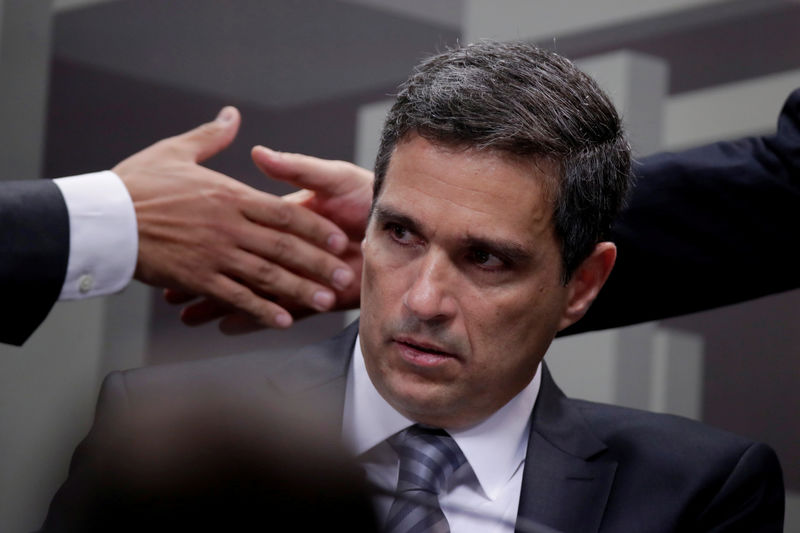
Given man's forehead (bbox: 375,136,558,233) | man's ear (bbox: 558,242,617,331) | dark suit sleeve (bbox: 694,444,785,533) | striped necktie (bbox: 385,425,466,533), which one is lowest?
dark suit sleeve (bbox: 694,444,785,533)

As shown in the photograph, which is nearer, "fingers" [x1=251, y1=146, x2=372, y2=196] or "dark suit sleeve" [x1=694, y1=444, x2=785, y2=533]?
"dark suit sleeve" [x1=694, y1=444, x2=785, y2=533]

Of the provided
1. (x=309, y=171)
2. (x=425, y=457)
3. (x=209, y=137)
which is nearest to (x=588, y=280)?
(x=425, y=457)

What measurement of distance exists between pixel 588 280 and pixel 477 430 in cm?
24

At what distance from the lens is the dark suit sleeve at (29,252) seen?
4.45 feet

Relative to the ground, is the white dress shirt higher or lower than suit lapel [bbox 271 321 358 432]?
lower

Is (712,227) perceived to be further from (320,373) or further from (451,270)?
(320,373)

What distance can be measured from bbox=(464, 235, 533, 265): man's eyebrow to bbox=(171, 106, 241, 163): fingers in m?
0.52

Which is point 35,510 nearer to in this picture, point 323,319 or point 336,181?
point 336,181

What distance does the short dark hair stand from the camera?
1312 millimetres

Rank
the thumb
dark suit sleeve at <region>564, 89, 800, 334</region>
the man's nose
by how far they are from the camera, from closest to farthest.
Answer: the man's nose
dark suit sleeve at <region>564, 89, 800, 334</region>
the thumb

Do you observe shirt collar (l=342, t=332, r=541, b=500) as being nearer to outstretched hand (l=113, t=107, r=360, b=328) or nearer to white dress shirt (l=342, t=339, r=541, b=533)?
white dress shirt (l=342, t=339, r=541, b=533)

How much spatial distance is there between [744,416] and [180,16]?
1.26 meters

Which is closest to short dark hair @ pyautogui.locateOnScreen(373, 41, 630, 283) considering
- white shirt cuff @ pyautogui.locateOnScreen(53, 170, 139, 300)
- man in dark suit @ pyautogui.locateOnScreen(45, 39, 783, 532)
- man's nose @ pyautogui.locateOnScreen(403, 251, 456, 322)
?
man in dark suit @ pyautogui.locateOnScreen(45, 39, 783, 532)

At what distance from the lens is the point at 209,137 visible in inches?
65.9
